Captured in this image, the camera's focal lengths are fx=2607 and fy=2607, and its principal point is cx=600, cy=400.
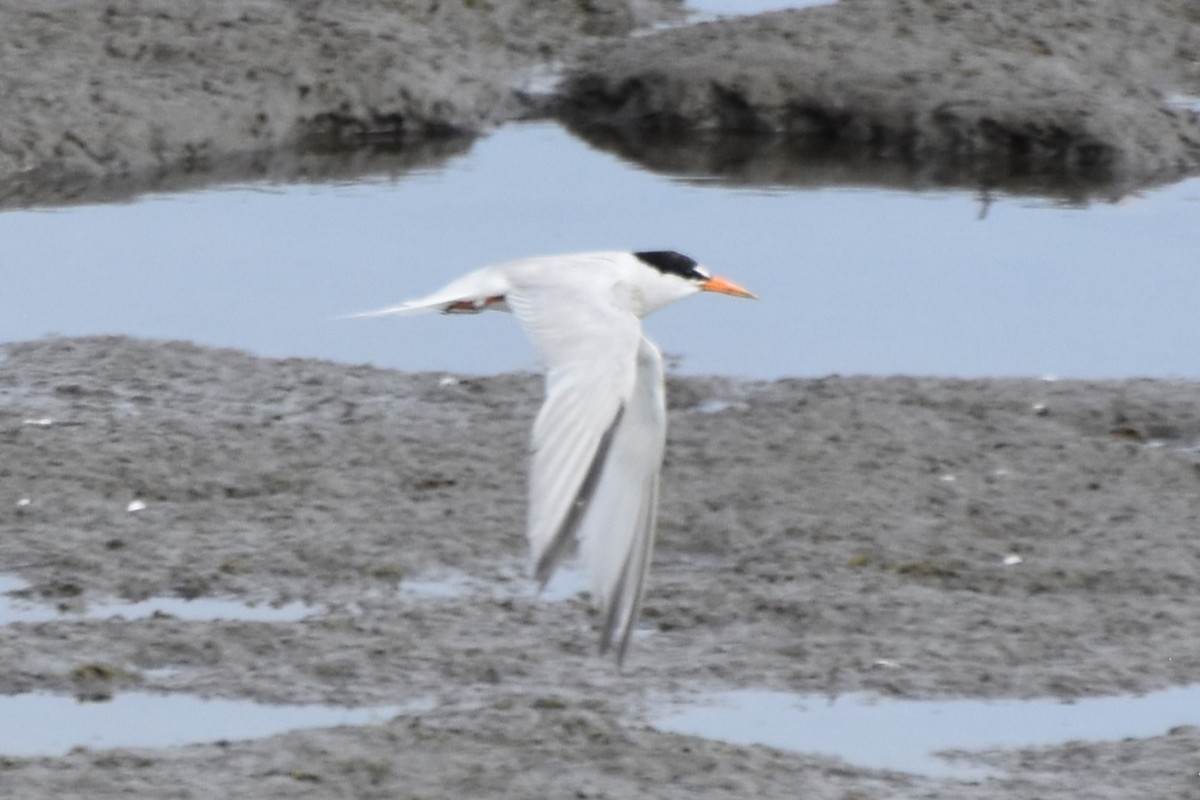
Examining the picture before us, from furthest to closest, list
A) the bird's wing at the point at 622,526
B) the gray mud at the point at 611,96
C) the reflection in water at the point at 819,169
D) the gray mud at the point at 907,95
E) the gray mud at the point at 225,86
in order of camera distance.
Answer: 1. the gray mud at the point at 907,95
2. the reflection in water at the point at 819,169
3. the gray mud at the point at 611,96
4. the gray mud at the point at 225,86
5. the bird's wing at the point at 622,526

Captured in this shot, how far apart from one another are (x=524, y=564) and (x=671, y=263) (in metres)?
0.86

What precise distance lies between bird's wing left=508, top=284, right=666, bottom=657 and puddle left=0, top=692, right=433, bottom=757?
24.9 inches

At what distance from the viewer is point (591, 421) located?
16.0 ft

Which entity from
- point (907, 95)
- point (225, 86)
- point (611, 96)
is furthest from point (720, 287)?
point (611, 96)

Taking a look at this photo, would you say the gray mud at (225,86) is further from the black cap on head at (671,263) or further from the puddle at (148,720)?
the puddle at (148,720)

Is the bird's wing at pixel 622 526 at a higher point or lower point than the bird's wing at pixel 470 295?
lower

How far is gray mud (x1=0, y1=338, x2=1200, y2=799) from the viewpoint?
5250mm

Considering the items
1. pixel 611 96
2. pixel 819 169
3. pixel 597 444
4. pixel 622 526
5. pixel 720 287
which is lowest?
pixel 819 169

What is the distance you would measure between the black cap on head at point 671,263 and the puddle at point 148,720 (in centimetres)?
150

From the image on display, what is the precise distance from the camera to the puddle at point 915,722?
545 cm

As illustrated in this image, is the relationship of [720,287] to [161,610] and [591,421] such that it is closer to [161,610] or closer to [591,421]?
[161,610]

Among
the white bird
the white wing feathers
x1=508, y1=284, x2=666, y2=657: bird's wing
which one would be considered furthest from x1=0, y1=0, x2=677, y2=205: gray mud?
x1=508, y1=284, x2=666, y2=657: bird's wing

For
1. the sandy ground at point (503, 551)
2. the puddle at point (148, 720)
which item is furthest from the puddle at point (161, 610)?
the puddle at point (148, 720)

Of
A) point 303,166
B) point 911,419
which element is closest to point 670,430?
point 911,419
